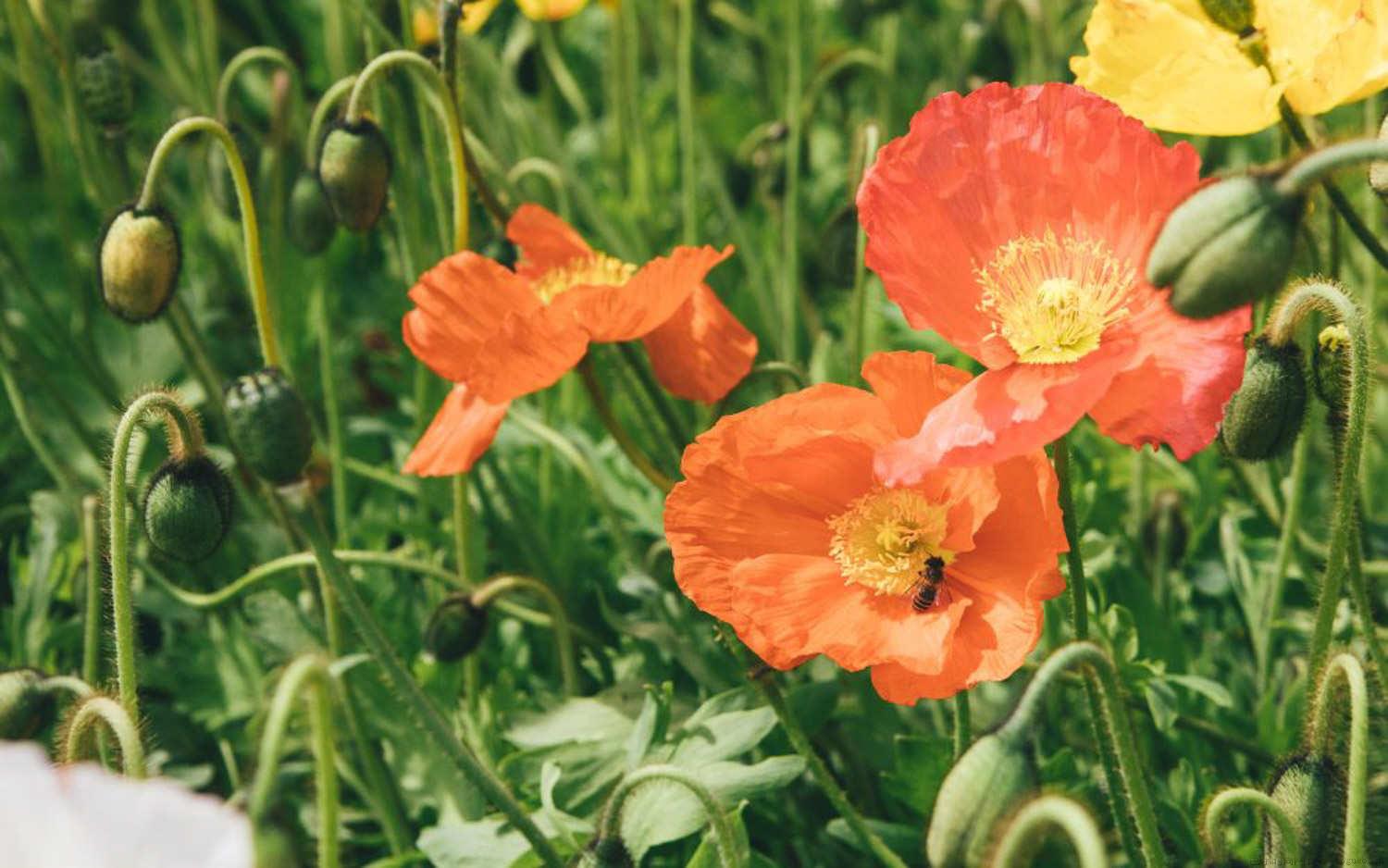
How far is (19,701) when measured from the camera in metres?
1.16

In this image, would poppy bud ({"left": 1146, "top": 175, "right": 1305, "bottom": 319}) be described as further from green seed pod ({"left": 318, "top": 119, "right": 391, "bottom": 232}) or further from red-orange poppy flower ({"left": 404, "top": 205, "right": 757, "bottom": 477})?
green seed pod ({"left": 318, "top": 119, "right": 391, "bottom": 232})

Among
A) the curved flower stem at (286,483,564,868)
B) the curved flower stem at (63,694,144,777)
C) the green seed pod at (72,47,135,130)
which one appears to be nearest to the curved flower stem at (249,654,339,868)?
the curved flower stem at (63,694,144,777)

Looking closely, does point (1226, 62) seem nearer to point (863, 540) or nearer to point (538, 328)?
point (863, 540)

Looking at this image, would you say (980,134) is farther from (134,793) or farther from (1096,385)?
(134,793)

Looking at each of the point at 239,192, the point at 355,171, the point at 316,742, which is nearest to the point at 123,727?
the point at 316,742

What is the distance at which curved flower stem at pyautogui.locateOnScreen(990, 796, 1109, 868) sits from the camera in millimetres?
716

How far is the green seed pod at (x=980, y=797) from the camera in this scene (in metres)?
0.87

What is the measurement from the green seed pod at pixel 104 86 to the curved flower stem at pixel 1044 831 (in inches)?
56.9

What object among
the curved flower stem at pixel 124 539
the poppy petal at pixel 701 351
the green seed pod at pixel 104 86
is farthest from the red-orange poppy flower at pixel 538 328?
the green seed pod at pixel 104 86

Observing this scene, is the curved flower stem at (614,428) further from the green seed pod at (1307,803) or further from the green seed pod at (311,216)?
the green seed pod at (1307,803)

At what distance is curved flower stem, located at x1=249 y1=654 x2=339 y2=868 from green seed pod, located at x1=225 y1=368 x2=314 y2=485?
0.40 m

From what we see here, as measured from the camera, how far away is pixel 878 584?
1.29 meters

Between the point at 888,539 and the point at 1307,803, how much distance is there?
0.36m

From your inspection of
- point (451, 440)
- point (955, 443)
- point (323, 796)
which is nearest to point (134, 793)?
point (323, 796)
